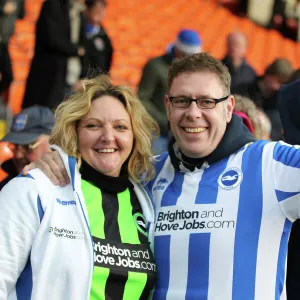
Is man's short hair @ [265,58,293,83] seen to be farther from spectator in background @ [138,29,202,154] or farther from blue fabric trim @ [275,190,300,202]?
blue fabric trim @ [275,190,300,202]

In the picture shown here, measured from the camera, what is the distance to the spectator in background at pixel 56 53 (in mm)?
6992

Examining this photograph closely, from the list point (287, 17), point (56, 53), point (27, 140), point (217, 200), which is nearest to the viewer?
point (217, 200)

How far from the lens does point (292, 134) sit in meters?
3.54

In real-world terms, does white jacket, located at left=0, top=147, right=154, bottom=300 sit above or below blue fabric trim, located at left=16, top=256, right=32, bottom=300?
above

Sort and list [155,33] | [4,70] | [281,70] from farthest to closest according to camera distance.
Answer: [155,33] < [4,70] < [281,70]

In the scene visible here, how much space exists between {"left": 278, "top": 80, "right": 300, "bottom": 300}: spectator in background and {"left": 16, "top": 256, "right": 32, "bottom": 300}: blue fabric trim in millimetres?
1112

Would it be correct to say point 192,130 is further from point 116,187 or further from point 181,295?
point 181,295

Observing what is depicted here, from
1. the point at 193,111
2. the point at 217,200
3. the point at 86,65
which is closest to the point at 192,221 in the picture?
the point at 217,200

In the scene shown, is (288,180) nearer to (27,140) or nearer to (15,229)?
(15,229)

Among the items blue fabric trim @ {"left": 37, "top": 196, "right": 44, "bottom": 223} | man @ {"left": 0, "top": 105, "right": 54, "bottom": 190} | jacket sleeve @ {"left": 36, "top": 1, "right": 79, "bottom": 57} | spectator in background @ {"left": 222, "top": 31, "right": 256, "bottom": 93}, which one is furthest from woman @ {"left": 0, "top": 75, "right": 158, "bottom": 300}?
spectator in background @ {"left": 222, "top": 31, "right": 256, "bottom": 93}

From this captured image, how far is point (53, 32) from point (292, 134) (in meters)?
3.88

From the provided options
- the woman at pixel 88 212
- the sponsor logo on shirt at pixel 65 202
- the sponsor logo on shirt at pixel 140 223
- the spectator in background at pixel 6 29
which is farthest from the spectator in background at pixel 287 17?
the sponsor logo on shirt at pixel 65 202

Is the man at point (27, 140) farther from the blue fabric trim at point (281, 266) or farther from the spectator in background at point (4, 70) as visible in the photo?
the spectator in background at point (4, 70)

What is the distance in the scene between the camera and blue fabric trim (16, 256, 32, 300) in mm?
3213
